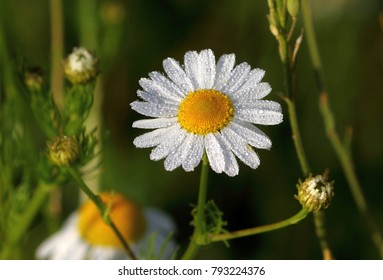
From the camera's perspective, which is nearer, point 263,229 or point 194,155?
point 194,155

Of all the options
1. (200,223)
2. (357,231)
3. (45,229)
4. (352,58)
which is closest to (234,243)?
(357,231)

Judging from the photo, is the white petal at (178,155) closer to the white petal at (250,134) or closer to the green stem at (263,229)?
the white petal at (250,134)

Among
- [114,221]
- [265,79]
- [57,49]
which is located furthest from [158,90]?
[265,79]

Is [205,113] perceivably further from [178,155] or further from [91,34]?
[91,34]

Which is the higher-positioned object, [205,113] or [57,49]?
[57,49]

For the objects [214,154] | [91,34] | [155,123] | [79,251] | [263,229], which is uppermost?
[91,34]

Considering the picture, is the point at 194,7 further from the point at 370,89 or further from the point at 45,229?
the point at 45,229
